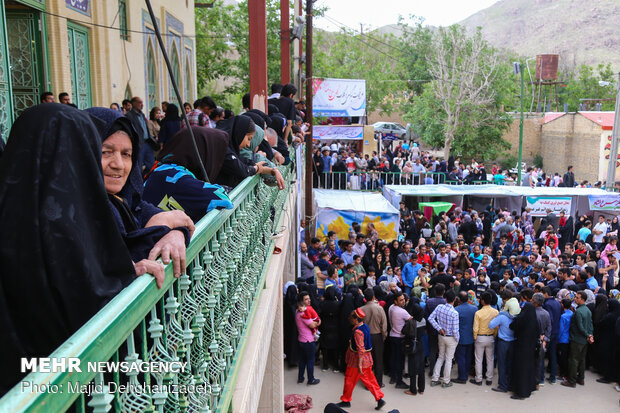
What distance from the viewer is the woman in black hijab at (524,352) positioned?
9.59 meters

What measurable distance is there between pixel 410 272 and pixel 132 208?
9.83 m

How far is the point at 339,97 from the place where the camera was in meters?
23.4

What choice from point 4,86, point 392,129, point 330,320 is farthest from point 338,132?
point 4,86

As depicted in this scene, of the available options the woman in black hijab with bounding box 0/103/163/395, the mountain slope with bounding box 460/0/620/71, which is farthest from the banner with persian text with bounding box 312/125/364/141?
the mountain slope with bounding box 460/0/620/71

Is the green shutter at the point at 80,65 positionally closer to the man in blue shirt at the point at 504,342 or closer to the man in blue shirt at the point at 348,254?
the man in blue shirt at the point at 348,254

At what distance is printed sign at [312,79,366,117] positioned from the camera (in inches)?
918

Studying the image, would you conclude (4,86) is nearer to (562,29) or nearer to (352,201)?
(352,201)

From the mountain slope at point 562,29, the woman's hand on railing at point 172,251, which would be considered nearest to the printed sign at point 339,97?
the woman's hand on railing at point 172,251

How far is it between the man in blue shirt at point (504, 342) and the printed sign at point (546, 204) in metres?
8.76

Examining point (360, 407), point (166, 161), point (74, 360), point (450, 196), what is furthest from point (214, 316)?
point (450, 196)

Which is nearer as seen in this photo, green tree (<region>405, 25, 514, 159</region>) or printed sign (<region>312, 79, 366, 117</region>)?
printed sign (<region>312, 79, 366, 117</region>)

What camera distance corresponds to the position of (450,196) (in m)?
18.2

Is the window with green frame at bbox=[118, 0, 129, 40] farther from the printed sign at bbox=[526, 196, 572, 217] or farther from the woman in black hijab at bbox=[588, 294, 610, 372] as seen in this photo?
the printed sign at bbox=[526, 196, 572, 217]

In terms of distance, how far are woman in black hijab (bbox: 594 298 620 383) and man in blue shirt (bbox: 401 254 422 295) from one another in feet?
11.3
